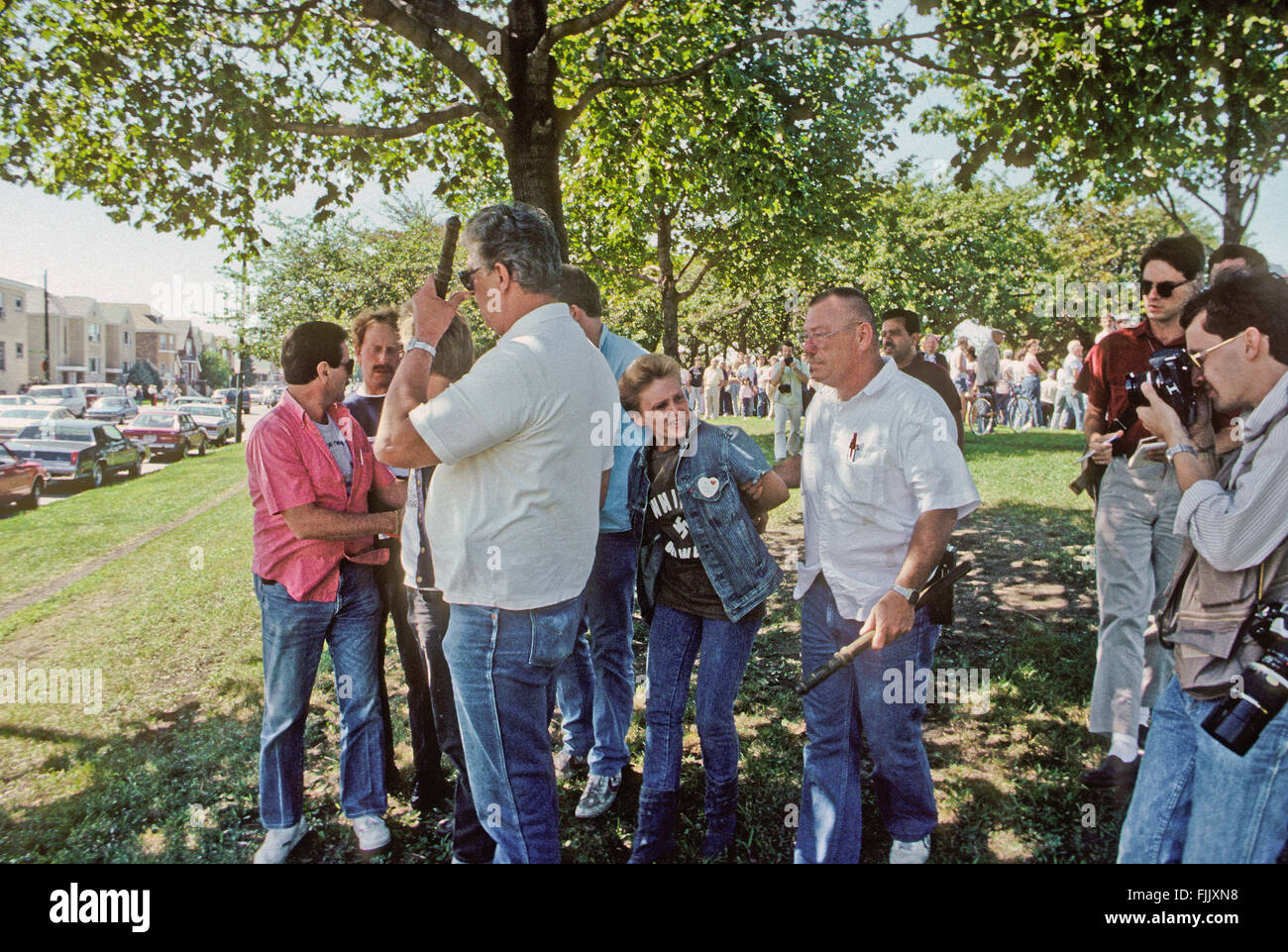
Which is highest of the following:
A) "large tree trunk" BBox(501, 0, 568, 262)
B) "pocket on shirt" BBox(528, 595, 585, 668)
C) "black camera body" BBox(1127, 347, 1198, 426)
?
"large tree trunk" BBox(501, 0, 568, 262)

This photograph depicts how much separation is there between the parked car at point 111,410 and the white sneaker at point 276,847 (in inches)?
1464

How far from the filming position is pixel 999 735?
4426 mm

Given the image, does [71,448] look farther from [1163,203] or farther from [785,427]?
[1163,203]

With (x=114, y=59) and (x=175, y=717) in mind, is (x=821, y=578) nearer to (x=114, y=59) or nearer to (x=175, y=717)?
(x=175, y=717)

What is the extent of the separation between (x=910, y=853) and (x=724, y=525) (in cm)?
148

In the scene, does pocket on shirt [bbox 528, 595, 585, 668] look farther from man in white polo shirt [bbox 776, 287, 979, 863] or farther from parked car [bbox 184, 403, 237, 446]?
parked car [bbox 184, 403, 237, 446]

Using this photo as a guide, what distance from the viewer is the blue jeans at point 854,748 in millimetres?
2980

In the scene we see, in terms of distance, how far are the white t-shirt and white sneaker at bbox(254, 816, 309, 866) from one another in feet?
5.83

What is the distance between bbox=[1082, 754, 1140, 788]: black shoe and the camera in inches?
151

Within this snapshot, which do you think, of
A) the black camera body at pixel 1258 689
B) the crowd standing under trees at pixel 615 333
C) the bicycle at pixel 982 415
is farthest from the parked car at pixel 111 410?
the black camera body at pixel 1258 689

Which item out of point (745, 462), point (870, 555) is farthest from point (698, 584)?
point (870, 555)

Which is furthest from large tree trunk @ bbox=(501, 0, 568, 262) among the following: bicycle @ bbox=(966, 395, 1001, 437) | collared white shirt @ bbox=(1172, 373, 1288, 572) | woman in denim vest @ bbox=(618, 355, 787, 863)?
bicycle @ bbox=(966, 395, 1001, 437)

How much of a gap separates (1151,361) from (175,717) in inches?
225
